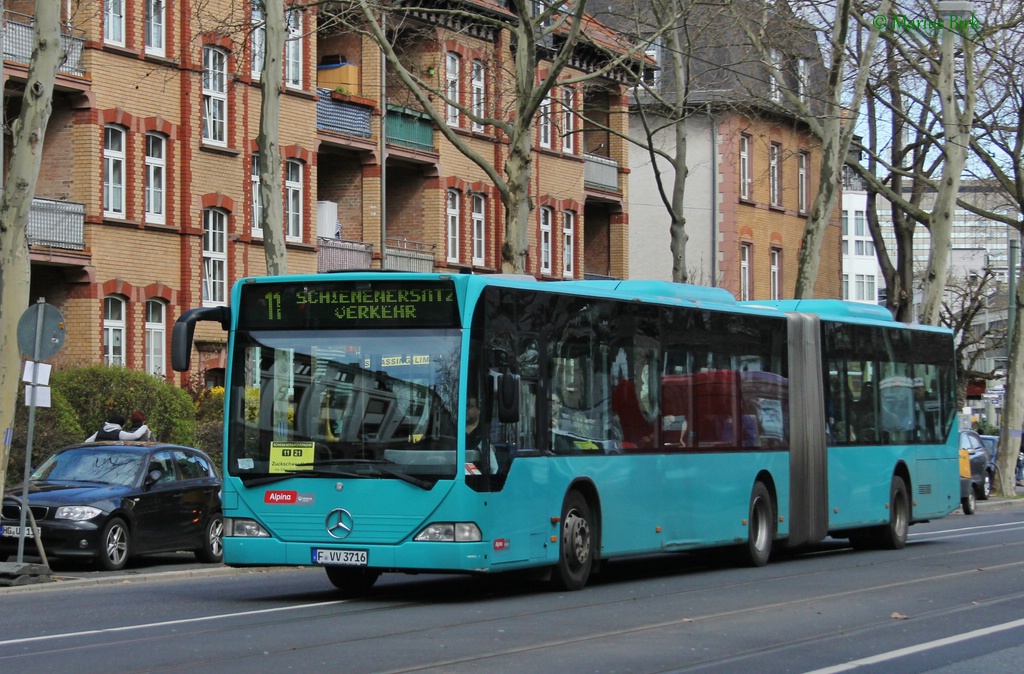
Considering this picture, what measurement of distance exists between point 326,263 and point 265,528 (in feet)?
88.2

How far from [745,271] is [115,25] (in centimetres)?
2981

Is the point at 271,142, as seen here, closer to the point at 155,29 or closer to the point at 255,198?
the point at 155,29

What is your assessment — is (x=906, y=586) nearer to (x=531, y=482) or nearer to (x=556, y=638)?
(x=531, y=482)

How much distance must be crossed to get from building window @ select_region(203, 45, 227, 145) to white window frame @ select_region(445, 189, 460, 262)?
8869 mm

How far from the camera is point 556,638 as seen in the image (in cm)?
1214

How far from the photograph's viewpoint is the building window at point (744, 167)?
5922 centimetres

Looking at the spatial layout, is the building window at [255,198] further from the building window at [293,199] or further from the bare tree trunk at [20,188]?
the bare tree trunk at [20,188]

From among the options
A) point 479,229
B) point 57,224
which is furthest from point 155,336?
point 479,229

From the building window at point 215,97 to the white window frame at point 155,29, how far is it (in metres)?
1.11

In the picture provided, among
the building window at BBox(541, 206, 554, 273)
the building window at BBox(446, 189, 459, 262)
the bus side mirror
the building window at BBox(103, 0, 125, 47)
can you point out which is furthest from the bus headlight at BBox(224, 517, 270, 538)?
the building window at BBox(541, 206, 554, 273)

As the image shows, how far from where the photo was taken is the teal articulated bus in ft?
47.5

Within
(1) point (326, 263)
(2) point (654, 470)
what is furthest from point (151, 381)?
(2) point (654, 470)

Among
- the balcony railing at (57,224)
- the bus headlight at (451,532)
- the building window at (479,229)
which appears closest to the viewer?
the bus headlight at (451,532)

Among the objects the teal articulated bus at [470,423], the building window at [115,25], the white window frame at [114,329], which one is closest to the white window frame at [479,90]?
the building window at [115,25]
